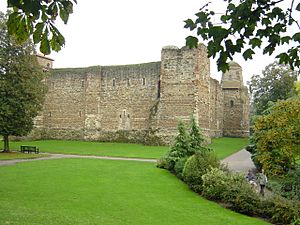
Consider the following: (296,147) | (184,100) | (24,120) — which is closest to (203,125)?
(184,100)

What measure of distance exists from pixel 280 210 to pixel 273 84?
36.9 metres

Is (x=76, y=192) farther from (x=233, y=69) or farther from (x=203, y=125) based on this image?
(x=233, y=69)

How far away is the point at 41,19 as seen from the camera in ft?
9.61

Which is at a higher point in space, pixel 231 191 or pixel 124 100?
pixel 124 100

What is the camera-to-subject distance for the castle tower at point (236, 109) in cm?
5066

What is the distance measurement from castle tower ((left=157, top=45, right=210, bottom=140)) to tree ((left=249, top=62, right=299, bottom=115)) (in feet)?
42.6

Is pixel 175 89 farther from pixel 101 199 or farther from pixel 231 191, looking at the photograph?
pixel 101 199

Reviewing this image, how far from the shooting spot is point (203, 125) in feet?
120

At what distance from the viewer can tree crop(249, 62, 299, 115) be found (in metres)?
45.5

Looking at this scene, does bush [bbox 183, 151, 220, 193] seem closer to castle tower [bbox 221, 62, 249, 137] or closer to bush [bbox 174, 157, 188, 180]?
bush [bbox 174, 157, 188, 180]

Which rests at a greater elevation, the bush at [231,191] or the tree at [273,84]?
the tree at [273,84]

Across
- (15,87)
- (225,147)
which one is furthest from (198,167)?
(225,147)

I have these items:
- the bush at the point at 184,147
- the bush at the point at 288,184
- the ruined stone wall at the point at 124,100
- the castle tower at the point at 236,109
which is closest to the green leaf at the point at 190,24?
the bush at the point at 288,184

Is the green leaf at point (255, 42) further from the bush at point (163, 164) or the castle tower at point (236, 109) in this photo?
the castle tower at point (236, 109)
